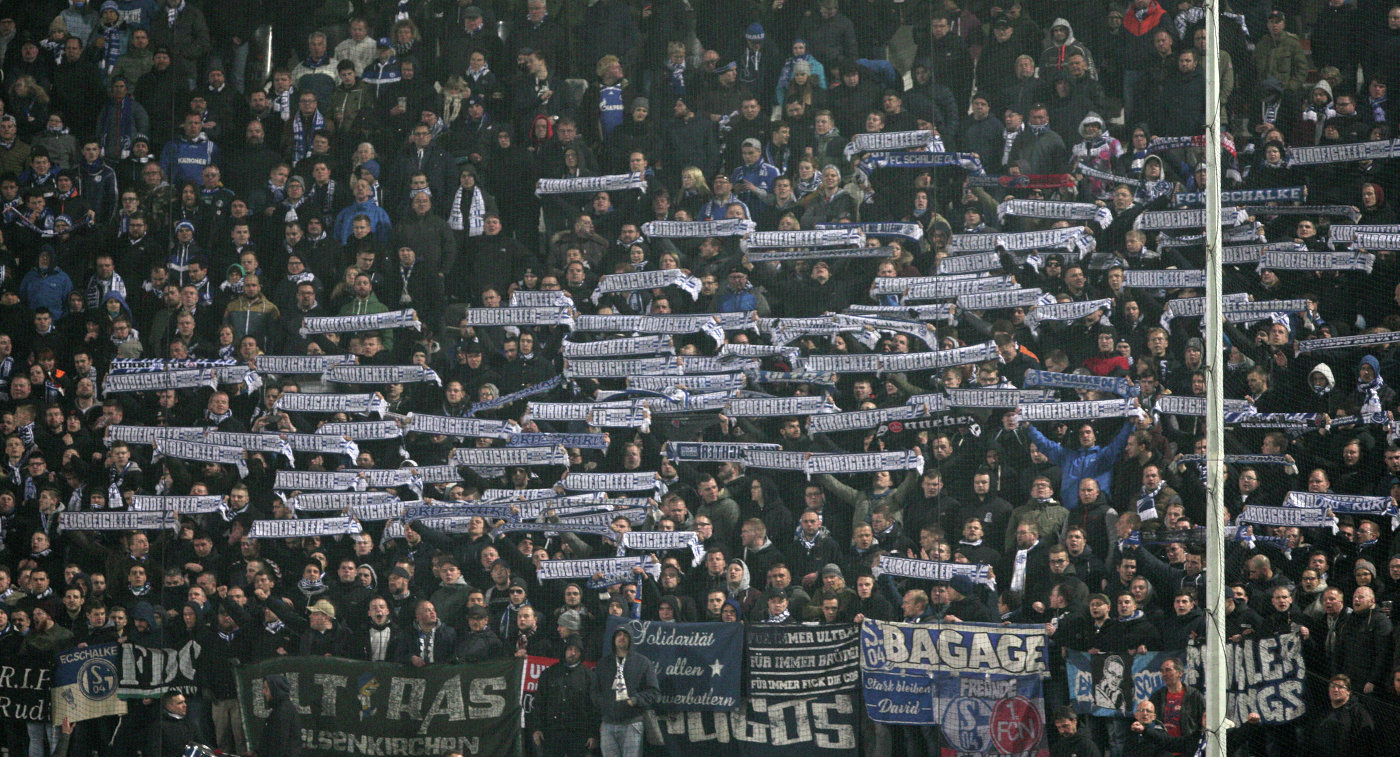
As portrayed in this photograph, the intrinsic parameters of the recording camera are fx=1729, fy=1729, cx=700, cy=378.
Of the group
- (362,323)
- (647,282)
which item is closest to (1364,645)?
(647,282)

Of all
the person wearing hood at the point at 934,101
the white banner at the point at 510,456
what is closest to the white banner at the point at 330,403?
the white banner at the point at 510,456

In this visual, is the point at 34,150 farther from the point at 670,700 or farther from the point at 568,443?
the point at 670,700

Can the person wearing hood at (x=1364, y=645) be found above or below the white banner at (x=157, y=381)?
below

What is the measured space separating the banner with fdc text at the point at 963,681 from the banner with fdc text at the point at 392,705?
104 inches

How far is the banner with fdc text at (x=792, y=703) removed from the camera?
12125mm

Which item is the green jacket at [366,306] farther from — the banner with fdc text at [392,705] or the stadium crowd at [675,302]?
the banner with fdc text at [392,705]

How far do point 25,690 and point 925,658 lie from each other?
22.7 ft

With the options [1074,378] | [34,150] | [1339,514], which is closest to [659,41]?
[1074,378]

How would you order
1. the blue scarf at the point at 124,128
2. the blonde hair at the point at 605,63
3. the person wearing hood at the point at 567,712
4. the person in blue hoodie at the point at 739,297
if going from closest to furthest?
the person wearing hood at the point at 567,712 < the person in blue hoodie at the point at 739,297 < the blonde hair at the point at 605,63 < the blue scarf at the point at 124,128

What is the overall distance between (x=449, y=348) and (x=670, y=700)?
12.5ft

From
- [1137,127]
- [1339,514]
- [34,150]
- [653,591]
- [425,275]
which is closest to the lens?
[1339,514]

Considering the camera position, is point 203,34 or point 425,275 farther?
point 203,34

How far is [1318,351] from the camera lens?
12.6 m

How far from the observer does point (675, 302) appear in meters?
14.2
